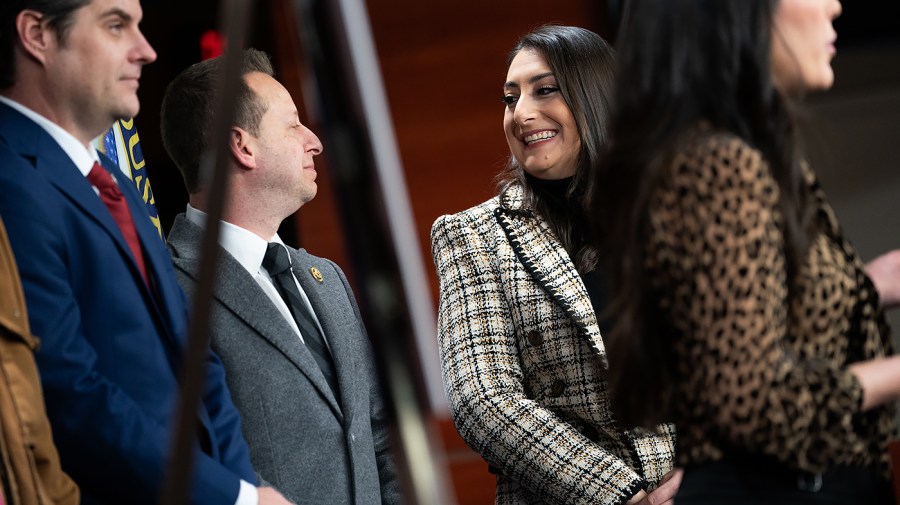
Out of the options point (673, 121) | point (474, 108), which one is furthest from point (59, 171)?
point (474, 108)

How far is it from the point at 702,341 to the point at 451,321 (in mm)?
1041

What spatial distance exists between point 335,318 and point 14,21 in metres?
0.82

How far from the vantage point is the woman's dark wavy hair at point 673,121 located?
1.33 metres

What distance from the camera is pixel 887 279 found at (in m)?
1.61

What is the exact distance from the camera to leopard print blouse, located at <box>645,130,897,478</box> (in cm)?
124

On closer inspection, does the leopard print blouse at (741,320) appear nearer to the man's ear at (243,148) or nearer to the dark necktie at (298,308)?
the dark necktie at (298,308)

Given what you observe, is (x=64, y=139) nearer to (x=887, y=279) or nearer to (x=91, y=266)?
(x=91, y=266)

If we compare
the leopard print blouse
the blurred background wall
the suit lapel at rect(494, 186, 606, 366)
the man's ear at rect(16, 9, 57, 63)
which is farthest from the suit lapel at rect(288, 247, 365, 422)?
the blurred background wall

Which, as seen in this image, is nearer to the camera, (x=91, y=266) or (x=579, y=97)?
(x=91, y=266)

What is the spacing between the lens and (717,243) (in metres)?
1.25

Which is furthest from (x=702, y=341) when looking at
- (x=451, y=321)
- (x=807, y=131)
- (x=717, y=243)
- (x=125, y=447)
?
(x=451, y=321)

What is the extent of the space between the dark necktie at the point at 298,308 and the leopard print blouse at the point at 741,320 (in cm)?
97

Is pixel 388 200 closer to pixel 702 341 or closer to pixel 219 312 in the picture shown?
pixel 702 341

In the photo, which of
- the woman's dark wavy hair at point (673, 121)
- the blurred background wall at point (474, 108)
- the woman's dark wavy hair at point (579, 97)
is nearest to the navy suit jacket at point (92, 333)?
the woman's dark wavy hair at point (673, 121)
